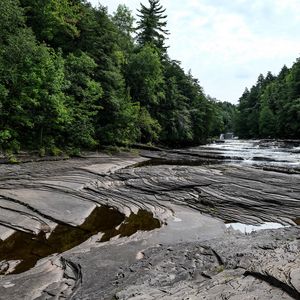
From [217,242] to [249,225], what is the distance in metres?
2.74

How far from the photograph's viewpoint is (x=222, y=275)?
16.7ft

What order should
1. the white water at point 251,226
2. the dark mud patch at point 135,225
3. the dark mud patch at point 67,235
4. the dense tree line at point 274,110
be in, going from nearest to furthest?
the dark mud patch at point 67,235, the dark mud patch at point 135,225, the white water at point 251,226, the dense tree line at point 274,110

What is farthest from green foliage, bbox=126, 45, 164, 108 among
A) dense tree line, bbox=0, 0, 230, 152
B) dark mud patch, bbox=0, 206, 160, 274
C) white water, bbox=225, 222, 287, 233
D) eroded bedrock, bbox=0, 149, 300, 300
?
white water, bbox=225, 222, 287, 233

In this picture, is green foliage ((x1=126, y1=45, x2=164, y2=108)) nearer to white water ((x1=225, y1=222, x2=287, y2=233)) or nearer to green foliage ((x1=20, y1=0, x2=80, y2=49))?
green foliage ((x1=20, y1=0, x2=80, y2=49))

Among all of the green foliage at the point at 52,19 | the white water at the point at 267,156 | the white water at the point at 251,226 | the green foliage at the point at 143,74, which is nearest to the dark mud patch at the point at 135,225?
the white water at the point at 251,226

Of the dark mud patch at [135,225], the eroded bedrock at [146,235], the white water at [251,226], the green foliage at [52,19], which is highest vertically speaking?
the green foliage at [52,19]

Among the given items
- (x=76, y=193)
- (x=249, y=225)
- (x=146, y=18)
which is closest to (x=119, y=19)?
(x=146, y=18)

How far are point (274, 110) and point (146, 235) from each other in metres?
67.2

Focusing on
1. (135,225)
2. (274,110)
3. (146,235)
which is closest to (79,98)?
(135,225)

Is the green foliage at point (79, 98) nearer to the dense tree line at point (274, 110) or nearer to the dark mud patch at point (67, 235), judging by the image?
the dark mud patch at point (67, 235)

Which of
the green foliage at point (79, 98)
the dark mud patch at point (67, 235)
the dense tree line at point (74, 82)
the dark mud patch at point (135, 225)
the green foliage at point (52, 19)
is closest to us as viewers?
the dark mud patch at point (67, 235)

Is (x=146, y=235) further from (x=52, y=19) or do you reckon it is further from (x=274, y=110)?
(x=274, y=110)

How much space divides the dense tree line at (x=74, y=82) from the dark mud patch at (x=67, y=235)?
33.5 feet

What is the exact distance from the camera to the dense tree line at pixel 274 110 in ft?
→ 180
